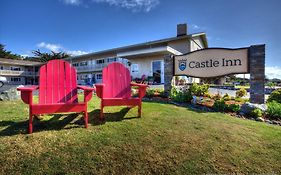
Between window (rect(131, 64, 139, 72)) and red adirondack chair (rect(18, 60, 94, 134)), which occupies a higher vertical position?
window (rect(131, 64, 139, 72))

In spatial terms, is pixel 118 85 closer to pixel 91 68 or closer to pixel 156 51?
pixel 156 51

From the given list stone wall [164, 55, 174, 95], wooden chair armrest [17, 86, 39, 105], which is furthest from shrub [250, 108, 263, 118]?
wooden chair armrest [17, 86, 39, 105]

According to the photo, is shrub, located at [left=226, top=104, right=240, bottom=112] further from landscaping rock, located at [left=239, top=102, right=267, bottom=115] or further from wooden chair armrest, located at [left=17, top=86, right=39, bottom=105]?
wooden chair armrest, located at [left=17, top=86, right=39, bottom=105]

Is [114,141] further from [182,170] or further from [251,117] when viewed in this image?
[251,117]

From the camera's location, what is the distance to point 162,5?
33.0 feet

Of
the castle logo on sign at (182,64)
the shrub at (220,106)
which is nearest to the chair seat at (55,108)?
the shrub at (220,106)

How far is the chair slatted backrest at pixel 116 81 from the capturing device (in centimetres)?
404

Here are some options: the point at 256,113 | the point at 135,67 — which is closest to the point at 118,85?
the point at 256,113

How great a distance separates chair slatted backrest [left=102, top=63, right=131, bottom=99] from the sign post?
128 inches

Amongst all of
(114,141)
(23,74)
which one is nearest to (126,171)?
(114,141)

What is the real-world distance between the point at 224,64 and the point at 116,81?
14.3ft

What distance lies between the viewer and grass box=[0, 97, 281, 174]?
2.14 m

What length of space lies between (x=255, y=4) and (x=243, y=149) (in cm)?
881

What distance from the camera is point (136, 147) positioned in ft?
8.36
